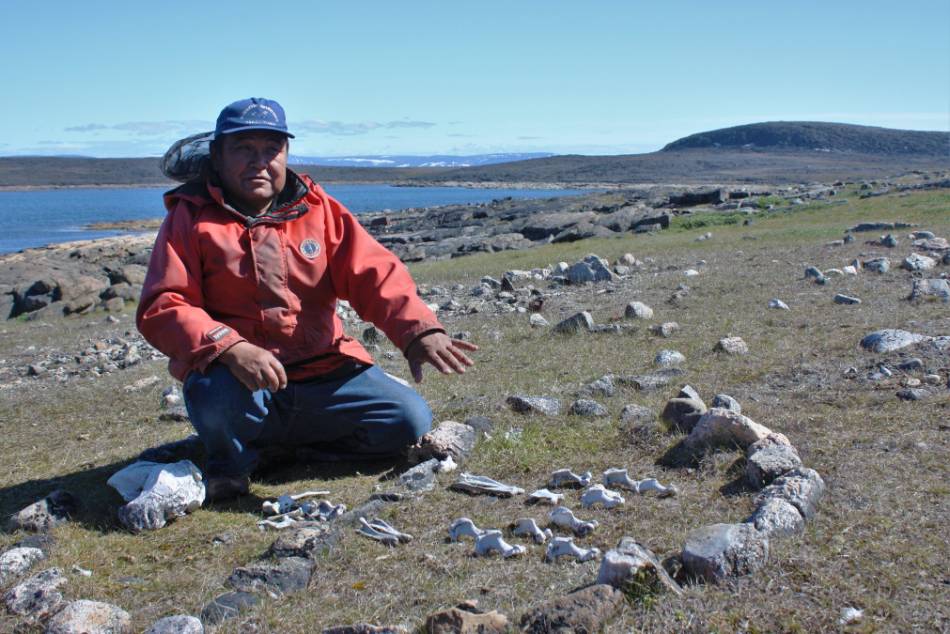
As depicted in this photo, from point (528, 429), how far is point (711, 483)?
130cm

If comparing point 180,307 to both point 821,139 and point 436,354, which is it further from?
point 821,139

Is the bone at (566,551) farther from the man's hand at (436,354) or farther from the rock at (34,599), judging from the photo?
the rock at (34,599)

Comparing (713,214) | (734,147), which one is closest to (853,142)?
(734,147)

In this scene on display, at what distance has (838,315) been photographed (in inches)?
315

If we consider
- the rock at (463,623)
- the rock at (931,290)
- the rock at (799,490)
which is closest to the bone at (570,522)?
the rock at (799,490)

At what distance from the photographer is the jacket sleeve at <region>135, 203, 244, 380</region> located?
414 cm

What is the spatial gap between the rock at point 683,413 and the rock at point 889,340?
2.06 metres

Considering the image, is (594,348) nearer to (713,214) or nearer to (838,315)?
(838,315)

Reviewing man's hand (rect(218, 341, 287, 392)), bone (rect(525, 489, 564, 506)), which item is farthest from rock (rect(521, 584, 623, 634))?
Result: man's hand (rect(218, 341, 287, 392))

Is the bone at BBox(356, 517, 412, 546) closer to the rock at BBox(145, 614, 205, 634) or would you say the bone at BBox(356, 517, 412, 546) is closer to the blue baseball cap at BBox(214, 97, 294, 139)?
the rock at BBox(145, 614, 205, 634)

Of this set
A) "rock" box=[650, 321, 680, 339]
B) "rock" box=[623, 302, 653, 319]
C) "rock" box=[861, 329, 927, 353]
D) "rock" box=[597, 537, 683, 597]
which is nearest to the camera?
"rock" box=[597, 537, 683, 597]

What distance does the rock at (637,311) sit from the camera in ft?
28.7

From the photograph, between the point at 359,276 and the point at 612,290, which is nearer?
the point at 359,276

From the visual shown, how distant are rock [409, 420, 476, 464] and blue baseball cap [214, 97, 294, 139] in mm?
1660
